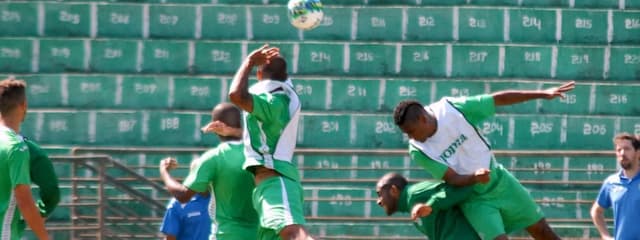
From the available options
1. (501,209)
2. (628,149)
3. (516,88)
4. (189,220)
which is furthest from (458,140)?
(516,88)

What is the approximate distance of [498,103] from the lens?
947 centimetres

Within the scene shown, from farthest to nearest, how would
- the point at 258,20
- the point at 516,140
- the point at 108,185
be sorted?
the point at 258,20
the point at 516,140
the point at 108,185

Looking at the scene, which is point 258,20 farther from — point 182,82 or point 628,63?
point 628,63

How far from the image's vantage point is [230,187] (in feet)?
31.3

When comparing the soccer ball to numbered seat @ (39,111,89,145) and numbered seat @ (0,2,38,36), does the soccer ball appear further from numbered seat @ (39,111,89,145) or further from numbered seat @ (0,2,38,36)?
numbered seat @ (0,2,38,36)

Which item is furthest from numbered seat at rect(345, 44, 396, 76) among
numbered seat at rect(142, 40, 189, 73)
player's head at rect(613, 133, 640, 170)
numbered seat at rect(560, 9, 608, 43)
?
player's head at rect(613, 133, 640, 170)

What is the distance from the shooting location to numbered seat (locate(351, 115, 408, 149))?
17297 mm

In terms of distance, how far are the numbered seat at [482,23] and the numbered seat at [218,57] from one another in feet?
9.63

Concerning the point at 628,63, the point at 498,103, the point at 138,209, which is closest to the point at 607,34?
the point at 628,63

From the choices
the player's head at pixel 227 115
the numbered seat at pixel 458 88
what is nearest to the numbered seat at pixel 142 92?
the numbered seat at pixel 458 88

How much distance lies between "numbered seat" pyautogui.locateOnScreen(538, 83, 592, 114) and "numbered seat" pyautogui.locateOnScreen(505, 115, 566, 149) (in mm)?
573

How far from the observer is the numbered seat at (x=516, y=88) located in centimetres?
1778

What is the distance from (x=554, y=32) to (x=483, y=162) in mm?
9874

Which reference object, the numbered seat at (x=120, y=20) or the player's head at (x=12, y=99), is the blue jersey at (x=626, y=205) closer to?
the player's head at (x=12, y=99)
